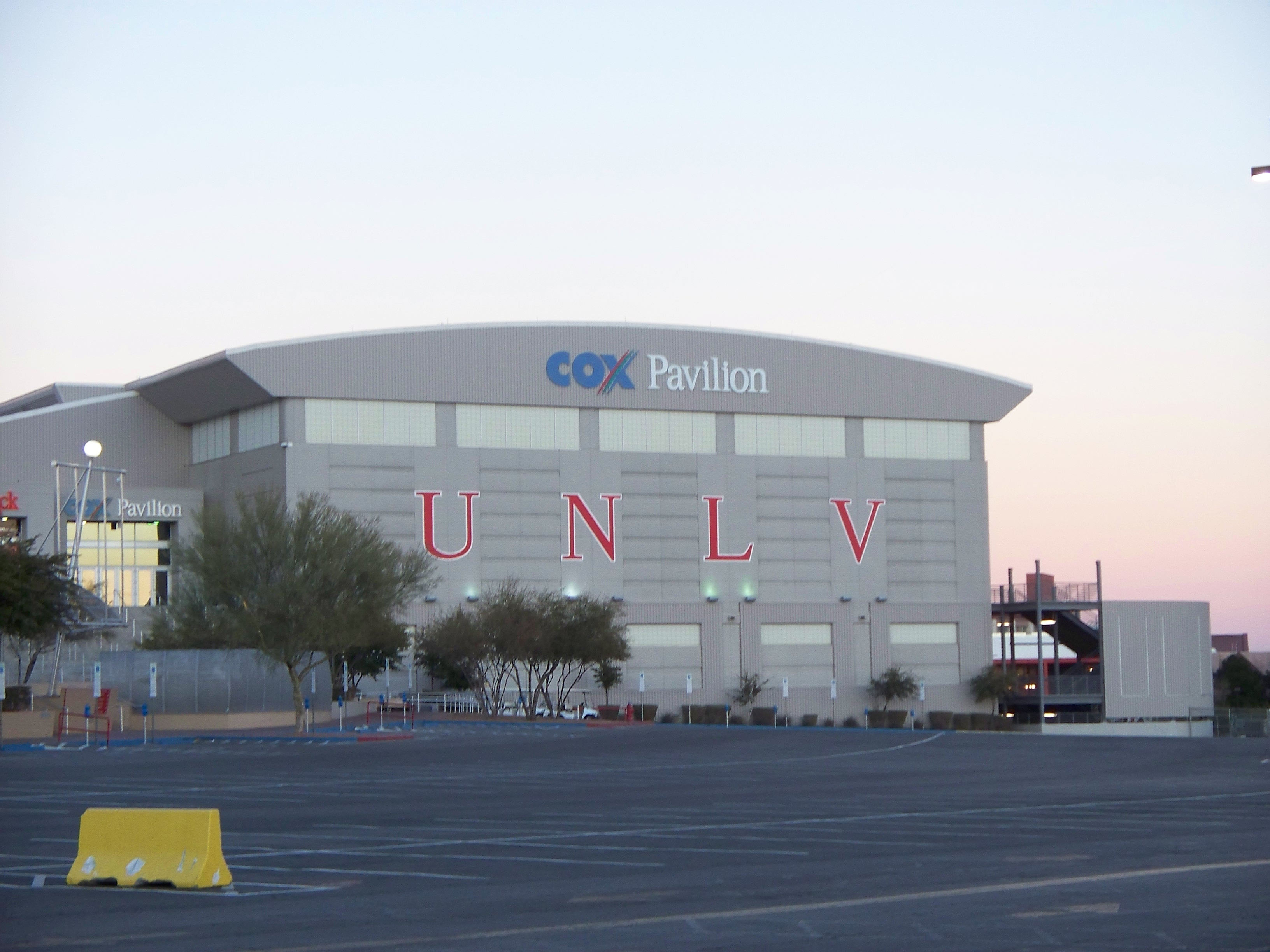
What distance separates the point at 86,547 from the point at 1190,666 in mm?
56851

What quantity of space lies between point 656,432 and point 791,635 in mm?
12472

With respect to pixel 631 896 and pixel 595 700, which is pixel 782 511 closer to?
pixel 595 700

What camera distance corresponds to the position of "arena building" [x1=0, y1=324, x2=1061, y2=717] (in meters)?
75.5

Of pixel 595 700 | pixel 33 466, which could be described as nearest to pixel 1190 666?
pixel 595 700

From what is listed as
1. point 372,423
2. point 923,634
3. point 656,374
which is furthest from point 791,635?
point 372,423

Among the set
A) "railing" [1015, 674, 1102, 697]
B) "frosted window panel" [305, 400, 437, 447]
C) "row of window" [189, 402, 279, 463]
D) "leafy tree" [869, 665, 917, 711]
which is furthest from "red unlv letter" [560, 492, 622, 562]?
"railing" [1015, 674, 1102, 697]

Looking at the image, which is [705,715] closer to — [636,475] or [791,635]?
[791,635]

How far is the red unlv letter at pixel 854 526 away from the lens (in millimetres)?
83438

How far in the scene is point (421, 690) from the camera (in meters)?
72.6

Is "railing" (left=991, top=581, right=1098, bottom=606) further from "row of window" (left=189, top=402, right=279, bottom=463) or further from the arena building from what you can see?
"row of window" (left=189, top=402, right=279, bottom=463)

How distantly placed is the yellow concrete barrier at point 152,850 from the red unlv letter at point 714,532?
219 ft

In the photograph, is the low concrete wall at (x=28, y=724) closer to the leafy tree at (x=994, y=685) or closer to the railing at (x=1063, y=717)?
the railing at (x=1063, y=717)

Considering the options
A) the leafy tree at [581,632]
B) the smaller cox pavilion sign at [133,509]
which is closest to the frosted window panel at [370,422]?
the smaller cox pavilion sign at [133,509]

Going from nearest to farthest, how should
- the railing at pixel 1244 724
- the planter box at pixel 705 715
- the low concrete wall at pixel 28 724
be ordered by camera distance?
the low concrete wall at pixel 28 724, the railing at pixel 1244 724, the planter box at pixel 705 715
